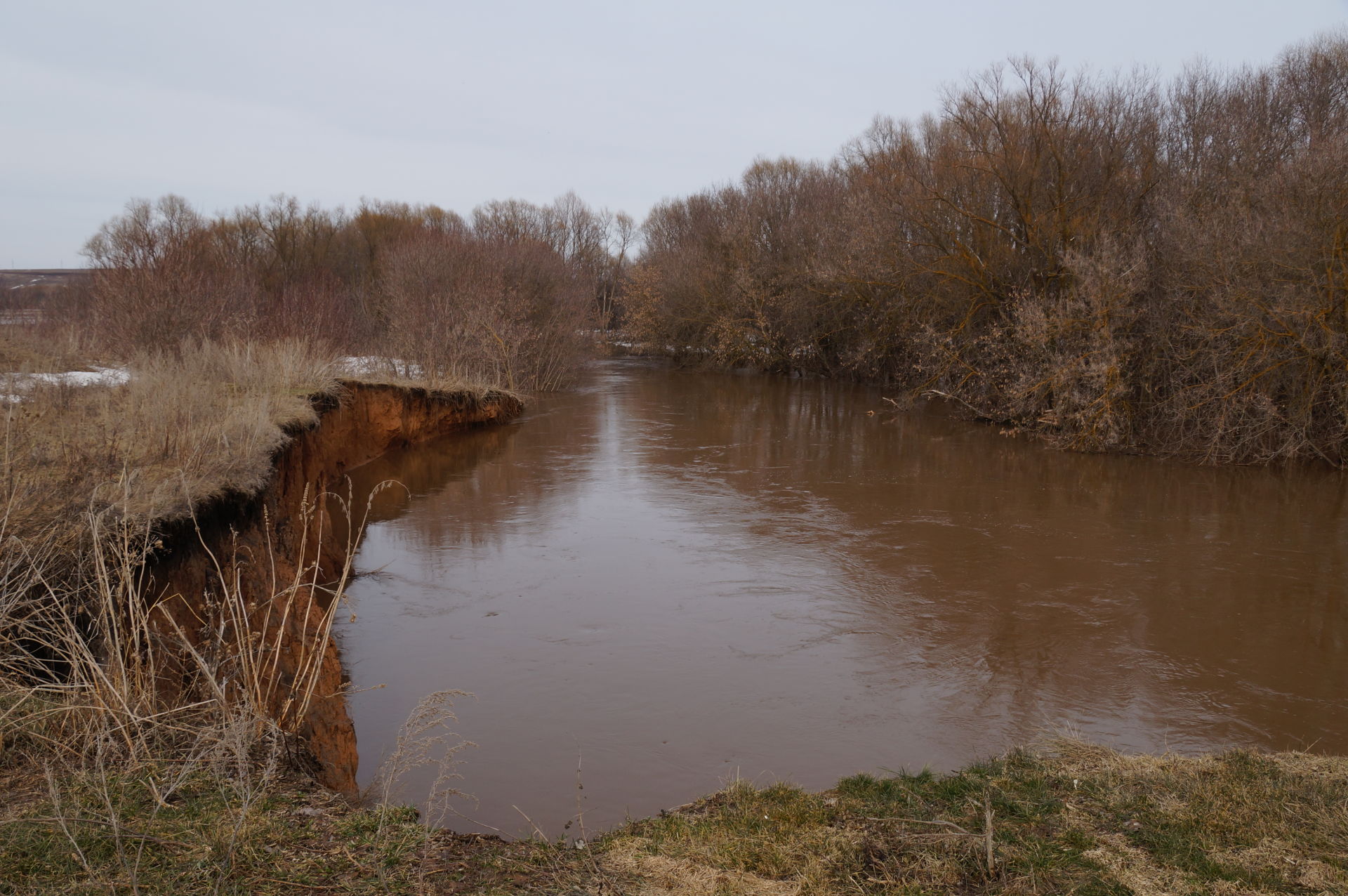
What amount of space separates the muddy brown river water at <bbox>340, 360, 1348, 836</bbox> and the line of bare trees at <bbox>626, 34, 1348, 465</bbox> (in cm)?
148

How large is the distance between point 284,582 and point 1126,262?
16880mm

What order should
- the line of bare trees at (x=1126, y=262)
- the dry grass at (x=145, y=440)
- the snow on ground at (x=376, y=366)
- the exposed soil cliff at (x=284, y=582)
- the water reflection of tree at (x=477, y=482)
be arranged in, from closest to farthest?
the exposed soil cliff at (x=284, y=582)
the dry grass at (x=145, y=440)
the water reflection of tree at (x=477, y=482)
the line of bare trees at (x=1126, y=262)
the snow on ground at (x=376, y=366)

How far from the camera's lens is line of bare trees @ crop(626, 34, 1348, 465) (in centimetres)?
1508

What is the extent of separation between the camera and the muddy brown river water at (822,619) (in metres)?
6.21

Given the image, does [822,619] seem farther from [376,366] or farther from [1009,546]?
[376,366]

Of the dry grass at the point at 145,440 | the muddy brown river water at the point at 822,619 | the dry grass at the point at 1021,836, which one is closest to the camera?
the dry grass at the point at 1021,836

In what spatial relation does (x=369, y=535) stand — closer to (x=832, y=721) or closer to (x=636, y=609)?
(x=636, y=609)

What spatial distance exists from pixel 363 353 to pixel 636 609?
16879mm

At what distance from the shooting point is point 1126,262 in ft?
58.5

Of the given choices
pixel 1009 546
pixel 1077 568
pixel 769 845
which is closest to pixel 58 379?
pixel 769 845

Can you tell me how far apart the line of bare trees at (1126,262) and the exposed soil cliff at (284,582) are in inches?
555

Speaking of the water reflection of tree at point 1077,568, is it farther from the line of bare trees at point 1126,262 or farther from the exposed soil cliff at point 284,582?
the exposed soil cliff at point 284,582

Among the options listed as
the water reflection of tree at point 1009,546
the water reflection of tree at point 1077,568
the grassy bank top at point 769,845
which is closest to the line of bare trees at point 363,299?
the water reflection of tree at point 1009,546

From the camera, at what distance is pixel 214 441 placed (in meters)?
8.66
